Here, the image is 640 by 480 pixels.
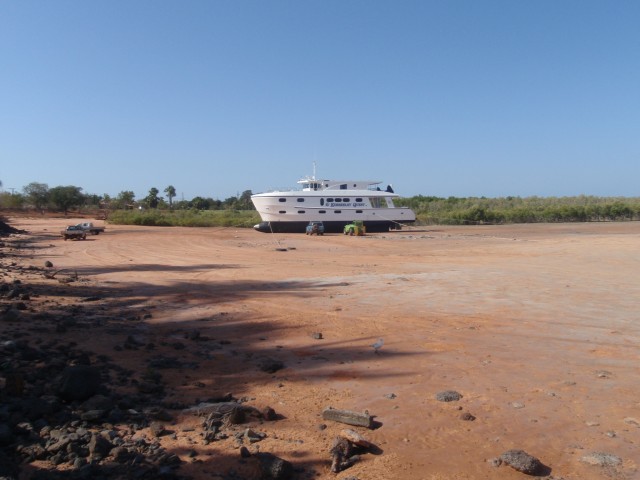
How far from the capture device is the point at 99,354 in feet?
25.6

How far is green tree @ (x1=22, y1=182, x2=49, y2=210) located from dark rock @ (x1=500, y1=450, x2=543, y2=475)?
94.2 meters

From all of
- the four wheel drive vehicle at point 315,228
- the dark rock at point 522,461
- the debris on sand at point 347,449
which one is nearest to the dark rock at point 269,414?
the debris on sand at point 347,449

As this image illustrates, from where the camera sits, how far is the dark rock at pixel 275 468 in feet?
14.9

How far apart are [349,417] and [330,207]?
38.9m

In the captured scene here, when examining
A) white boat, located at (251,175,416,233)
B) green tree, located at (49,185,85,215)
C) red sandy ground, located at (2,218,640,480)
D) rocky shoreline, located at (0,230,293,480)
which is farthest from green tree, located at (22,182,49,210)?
rocky shoreline, located at (0,230,293,480)

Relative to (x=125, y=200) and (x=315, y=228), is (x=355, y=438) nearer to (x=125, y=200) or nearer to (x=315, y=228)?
(x=315, y=228)

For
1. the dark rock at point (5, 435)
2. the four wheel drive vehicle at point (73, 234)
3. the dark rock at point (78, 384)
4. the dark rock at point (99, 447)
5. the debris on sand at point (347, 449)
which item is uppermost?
the four wheel drive vehicle at point (73, 234)

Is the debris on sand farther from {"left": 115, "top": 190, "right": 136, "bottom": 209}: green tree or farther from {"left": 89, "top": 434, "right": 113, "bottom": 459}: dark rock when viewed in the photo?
{"left": 115, "top": 190, "right": 136, "bottom": 209}: green tree

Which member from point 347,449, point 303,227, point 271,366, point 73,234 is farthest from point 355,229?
point 347,449

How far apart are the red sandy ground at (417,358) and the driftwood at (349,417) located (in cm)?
8

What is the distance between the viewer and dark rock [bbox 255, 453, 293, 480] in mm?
4543

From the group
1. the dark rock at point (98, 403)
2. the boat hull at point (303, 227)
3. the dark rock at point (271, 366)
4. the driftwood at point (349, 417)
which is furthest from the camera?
the boat hull at point (303, 227)

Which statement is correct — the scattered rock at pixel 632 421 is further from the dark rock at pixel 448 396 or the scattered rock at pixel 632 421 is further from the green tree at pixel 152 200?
the green tree at pixel 152 200

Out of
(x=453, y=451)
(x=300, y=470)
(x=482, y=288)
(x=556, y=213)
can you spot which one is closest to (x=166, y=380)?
(x=300, y=470)
